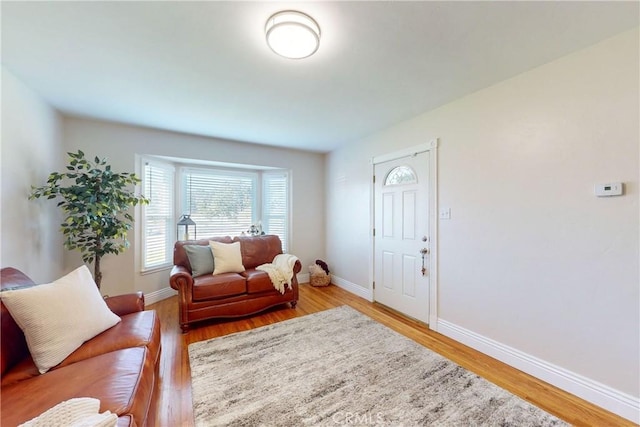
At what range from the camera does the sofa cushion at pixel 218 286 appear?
2.74 metres

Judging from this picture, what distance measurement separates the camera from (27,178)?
2207 millimetres

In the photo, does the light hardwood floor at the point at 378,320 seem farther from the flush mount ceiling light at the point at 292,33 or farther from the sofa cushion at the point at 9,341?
the flush mount ceiling light at the point at 292,33

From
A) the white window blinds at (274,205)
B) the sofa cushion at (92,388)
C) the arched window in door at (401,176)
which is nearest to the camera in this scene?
the sofa cushion at (92,388)

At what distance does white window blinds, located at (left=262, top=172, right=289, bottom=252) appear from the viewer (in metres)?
4.57

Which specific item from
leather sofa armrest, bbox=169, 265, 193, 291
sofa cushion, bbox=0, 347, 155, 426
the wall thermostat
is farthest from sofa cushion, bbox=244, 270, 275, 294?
the wall thermostat

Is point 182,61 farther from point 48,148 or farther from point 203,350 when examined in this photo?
point 203,350

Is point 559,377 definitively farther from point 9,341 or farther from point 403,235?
point 9,341

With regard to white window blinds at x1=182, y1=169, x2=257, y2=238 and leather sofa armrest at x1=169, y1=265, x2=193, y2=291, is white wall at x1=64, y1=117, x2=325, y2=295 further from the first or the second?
leather sofa armrest at x1=169, y1=265, x2=193, y2=291

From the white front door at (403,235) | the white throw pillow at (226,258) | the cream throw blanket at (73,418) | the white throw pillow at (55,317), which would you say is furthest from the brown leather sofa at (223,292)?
the cream throw blanket at (73,418)

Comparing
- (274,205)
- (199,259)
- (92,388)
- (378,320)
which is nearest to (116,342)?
(92,388)

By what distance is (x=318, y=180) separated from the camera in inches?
184

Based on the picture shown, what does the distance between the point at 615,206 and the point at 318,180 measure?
3.69 meters

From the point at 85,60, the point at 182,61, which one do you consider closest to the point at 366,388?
the point at 182,61

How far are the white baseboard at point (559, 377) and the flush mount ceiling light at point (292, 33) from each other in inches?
111
